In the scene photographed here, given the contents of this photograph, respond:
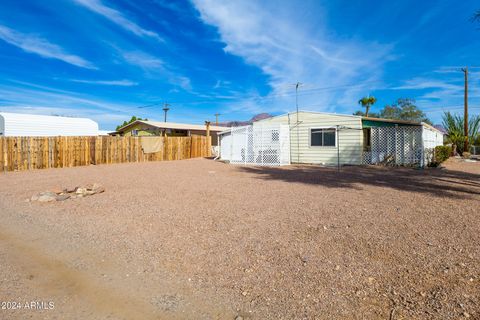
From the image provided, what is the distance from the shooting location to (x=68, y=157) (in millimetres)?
14891

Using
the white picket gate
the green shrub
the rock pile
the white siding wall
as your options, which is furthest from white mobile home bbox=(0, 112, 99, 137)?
the green shrub

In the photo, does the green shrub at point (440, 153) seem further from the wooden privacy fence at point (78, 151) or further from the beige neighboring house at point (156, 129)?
the beige neighboring house at point (156, 129)

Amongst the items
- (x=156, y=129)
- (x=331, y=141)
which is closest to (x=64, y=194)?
(x=331, y=141)

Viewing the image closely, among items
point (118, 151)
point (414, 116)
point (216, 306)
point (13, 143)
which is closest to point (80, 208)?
point (216, 306)

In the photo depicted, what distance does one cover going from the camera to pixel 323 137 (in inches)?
609

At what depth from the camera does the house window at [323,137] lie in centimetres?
1520

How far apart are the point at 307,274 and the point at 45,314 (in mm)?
2323

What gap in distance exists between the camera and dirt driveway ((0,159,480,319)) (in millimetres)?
2449

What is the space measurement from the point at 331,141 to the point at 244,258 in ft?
42.3

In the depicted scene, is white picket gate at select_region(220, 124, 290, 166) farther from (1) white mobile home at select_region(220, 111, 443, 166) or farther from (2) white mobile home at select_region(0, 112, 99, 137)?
(2) white mobile home at select_region(0, 112, 99, 137)

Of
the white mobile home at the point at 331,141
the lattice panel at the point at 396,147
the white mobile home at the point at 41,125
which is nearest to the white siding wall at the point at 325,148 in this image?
the white mobile home at the point at 331,141

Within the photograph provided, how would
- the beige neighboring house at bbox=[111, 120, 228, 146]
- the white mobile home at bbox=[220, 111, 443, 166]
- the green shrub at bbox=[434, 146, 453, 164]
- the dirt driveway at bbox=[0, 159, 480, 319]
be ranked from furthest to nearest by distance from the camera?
the beige neighboring house at bbox=[111, 120, 228, 146]
the green shrub at bbox=[434, 146, 453, 164]
the white mobile home at bbox=[220, 111, 443, 166]
the dirt driveway at bbox=[0, 159, 480, 319]

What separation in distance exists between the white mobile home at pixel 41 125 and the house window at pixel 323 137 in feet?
67.4

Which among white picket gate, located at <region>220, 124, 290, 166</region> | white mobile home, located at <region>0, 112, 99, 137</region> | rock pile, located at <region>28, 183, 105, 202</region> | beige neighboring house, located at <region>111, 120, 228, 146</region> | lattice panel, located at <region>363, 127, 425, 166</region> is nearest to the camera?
rock pile, located at <region>28, 183, 105, 202</region>
